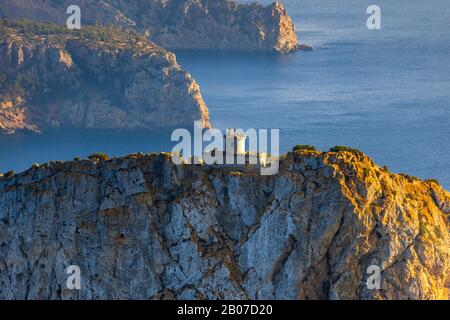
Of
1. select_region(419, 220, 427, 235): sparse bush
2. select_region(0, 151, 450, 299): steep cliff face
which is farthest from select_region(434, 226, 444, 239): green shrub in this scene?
A: select_region(419, 220, 427, 235): sparse bush

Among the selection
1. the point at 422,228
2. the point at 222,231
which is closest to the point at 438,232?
the point at 422,228

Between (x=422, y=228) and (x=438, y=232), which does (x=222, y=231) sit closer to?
(x=422, y=228)

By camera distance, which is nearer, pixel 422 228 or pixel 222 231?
pixel 422 228

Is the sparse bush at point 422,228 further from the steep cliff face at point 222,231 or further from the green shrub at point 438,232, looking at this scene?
the green shrub at point 438,232

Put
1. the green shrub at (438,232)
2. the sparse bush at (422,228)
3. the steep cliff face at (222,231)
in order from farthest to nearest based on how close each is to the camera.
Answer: the green shrub at (438,232)
the sparse bush at (422,228)
the steep cliff face at (222,231)

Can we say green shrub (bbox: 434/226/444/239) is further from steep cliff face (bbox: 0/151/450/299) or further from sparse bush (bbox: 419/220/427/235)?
sparse bush (bbox: 419/220/427/235)

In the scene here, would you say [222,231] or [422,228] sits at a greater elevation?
[422,228]

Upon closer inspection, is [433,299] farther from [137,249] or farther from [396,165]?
[396,165]

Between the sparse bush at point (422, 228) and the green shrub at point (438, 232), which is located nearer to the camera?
the sparse bush at point (422, 228)

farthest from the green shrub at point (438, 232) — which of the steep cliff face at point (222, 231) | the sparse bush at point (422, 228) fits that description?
the sparse bush at point (422, 228)
